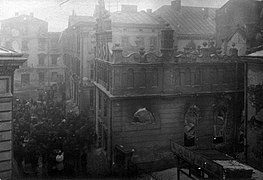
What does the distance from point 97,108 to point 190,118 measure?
730cm

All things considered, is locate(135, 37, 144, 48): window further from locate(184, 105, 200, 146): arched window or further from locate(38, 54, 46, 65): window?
locate(38, 54, 46, 65): window

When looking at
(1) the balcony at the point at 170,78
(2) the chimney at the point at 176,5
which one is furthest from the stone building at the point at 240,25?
(2) the chimney at the point at 176,5

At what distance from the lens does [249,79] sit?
54.9 ft

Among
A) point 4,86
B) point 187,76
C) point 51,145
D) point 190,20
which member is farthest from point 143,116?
point 190,20

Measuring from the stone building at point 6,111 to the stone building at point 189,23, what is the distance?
911 inches

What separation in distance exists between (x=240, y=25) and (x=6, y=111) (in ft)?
66.1

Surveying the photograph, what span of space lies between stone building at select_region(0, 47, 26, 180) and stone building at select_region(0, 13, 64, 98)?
31.5 meters

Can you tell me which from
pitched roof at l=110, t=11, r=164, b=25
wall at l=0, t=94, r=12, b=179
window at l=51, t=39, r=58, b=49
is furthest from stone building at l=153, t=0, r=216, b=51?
wall at l=0, t=94, r=12, b=179

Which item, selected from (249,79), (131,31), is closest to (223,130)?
(249,79)

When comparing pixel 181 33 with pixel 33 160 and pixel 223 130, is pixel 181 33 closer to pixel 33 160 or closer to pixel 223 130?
pixel 223 130

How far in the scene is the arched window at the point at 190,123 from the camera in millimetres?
19750

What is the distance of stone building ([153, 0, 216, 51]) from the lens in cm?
3175

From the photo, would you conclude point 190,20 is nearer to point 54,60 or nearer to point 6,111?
point 54,60

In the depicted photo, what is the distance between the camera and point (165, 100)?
62.6ft
